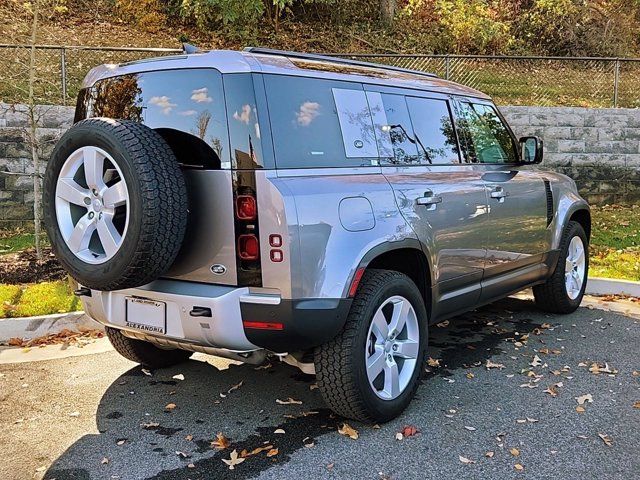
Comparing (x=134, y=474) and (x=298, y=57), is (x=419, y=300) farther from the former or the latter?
(x=134, y=474)

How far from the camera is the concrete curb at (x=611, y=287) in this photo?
6809 mm

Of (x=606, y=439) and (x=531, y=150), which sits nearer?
(x=606, y=439)

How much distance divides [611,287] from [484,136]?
2.90m

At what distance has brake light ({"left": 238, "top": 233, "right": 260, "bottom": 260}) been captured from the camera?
3.19 meters

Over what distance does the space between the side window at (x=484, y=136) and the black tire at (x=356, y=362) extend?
5.45 ft

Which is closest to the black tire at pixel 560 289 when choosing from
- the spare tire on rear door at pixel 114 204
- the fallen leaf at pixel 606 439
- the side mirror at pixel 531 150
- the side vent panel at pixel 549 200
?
the side vent panel at pixel 549 200

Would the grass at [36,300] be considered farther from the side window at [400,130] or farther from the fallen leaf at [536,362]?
the fallen leaf at [536,362]

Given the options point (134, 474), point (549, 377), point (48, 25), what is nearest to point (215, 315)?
point (134, 474)

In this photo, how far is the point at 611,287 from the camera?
694 cm

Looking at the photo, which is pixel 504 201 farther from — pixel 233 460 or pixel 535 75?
pixel 535 75

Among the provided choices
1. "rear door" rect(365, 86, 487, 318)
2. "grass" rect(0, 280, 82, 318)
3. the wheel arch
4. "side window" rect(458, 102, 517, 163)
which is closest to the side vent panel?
"side window" rect(458, 102, 517, 163)

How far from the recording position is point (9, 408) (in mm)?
3961

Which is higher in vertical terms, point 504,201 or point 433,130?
point 433,130

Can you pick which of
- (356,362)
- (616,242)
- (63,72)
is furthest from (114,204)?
(63,72)
